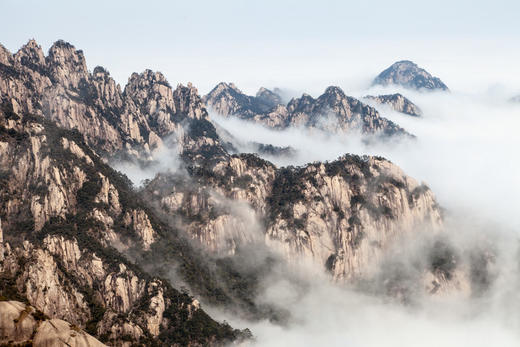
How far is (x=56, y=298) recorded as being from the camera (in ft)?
570

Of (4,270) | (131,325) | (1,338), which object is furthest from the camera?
(131,325)

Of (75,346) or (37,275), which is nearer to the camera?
(75,346)

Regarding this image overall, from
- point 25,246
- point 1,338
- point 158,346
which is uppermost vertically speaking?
point 25,246

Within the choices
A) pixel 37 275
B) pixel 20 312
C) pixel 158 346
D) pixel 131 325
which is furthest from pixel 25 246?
pixel 20 312

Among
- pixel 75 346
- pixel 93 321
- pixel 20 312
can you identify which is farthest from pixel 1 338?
pixel 93 321

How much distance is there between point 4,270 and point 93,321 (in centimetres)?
3796

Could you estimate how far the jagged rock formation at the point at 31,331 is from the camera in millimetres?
102062

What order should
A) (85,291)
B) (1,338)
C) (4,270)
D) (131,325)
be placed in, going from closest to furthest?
(1,338)
(4,270)
(131,325)
(85,291)

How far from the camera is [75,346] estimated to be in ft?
342

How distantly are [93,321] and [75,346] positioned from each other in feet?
272

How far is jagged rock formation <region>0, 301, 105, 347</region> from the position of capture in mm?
102062

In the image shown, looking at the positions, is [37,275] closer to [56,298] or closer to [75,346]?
[56,298]

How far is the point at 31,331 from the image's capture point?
341ft

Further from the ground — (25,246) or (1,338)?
(25,246)
